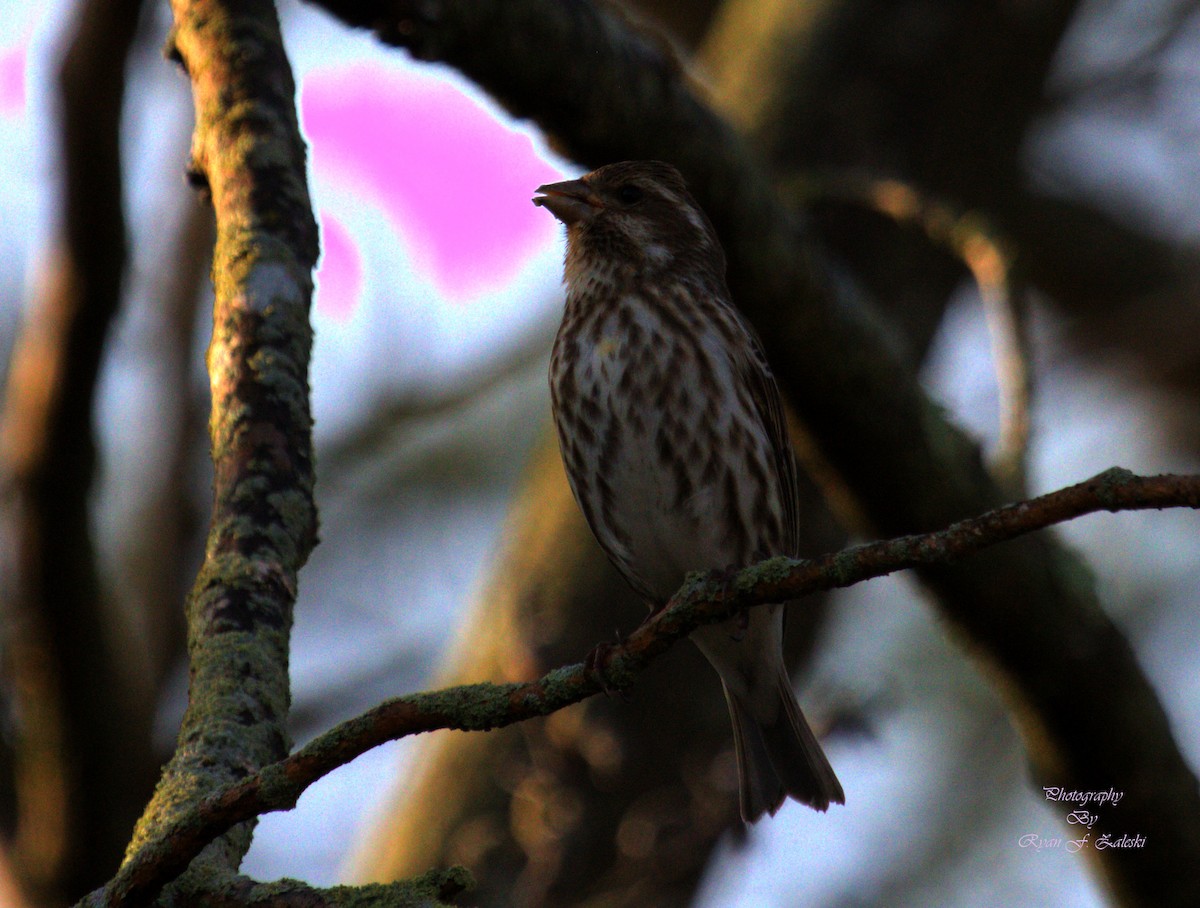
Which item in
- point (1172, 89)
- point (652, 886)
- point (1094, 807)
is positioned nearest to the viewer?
point (1094, 807)

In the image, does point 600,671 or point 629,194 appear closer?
point 600,671

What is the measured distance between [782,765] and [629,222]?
78.0 inches

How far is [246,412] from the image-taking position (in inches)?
119

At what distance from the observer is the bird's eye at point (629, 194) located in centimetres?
518

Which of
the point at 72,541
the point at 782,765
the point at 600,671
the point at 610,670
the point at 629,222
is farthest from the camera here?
the point at 629,222

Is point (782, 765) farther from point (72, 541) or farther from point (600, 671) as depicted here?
point (600, 671)

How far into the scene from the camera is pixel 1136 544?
435 inches

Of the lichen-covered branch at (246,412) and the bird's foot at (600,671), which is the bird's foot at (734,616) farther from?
the lichen-covered branch at (246,412)

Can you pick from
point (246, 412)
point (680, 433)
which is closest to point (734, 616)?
point (246, 412)

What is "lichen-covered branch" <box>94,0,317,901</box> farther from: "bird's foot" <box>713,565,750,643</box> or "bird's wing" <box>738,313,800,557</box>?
"bird's wing" <box>738,313,800,557</box>

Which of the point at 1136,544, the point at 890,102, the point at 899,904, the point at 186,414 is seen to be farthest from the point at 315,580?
the point at 1136,544

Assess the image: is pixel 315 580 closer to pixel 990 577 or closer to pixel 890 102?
pixel 890 102

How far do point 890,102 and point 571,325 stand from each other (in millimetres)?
2647

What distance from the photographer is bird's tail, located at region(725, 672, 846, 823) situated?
16.1 ft
